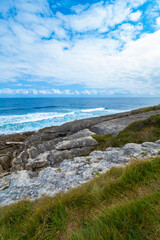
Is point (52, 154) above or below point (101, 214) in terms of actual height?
below

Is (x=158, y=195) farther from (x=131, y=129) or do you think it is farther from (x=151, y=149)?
(x=131, y=129)

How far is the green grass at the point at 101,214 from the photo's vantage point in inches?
67.9

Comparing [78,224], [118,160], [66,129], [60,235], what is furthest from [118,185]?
[66,129]

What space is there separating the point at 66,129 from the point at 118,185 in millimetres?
14404

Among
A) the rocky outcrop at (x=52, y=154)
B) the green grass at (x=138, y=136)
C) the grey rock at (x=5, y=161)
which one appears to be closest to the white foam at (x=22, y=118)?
the grey rock at (x=5, y=161)

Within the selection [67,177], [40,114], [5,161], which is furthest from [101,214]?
[40,114]

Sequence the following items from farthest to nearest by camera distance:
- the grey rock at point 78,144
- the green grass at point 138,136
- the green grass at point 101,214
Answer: the grey rock at point 78,144 < the green grass at point 138,136 < the green grass at point 101,214

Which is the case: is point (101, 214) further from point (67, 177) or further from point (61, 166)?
point (61, 166)

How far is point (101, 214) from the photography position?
205 centimetres

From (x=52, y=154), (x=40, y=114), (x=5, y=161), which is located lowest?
(x=5, y=161)

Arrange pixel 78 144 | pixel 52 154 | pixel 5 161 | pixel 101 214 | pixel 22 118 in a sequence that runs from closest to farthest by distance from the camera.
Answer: pixel 101 214
pixel 52 154
pixel 78 144
pixel 5 161
pixel 22 118

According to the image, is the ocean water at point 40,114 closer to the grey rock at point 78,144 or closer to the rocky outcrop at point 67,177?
the grey rock at point 78,144

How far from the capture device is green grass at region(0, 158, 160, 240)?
172 cm

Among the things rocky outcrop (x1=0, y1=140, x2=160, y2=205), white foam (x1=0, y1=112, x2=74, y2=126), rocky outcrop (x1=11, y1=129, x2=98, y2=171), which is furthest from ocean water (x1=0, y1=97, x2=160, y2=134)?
rocky outcrop (x1=0, y1=140, x2=160, y2=205)
